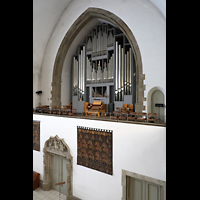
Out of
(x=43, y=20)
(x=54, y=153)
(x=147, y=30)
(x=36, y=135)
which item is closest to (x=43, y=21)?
(x=43, y=20)

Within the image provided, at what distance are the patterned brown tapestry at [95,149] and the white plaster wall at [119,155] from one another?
6.7 inches

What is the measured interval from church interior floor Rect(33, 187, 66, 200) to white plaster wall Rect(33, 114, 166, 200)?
1.18 m

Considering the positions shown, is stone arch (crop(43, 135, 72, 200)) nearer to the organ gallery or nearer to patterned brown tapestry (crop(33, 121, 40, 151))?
patterned brown tapestry (crop(33, 121, 40, 151))

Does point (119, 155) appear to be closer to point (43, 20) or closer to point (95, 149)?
point (95, 149)

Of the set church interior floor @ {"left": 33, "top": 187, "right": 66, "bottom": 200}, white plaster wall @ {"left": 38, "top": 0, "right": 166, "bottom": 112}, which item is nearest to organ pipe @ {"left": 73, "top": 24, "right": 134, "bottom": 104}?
white plaster wall @ {"left": 38, "top": 0, "right": 166, "bottom": 112}

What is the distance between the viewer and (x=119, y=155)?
5.57 m

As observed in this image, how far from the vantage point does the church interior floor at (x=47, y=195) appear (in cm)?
736

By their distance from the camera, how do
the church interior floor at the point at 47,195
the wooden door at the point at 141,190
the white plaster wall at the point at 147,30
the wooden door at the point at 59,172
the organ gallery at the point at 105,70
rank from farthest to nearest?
1. the organ gallery at the point at 105,70
2. the wooden door at the point at 59,172
3. the church interior floor at the point at 47,195
4. the white plaster wall at the point at 147,30
5. the wooden door at the point at 141,190

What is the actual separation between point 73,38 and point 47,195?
28.1ft

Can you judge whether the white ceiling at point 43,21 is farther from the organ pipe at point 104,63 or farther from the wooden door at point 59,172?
the wooden door at point 59,172

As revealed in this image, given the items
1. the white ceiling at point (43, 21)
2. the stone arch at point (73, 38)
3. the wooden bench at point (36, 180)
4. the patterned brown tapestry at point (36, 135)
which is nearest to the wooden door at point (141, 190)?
the stone arch at point (73, 38)

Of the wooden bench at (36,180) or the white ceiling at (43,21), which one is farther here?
the white ceiling at (43,21)
